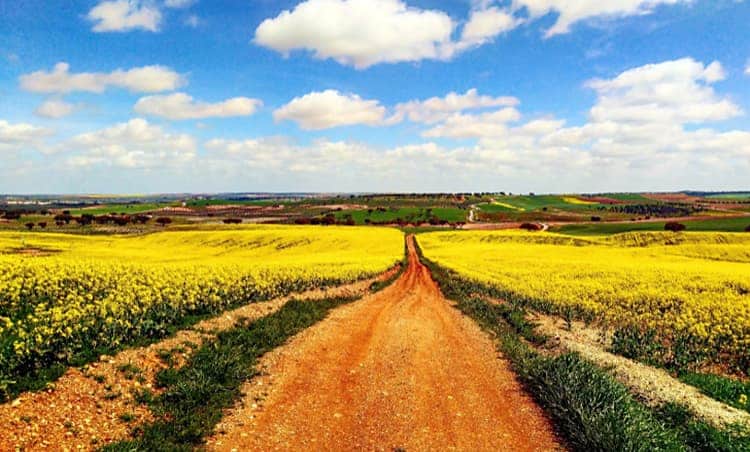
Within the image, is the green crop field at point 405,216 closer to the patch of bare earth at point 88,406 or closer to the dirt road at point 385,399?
the dirt road at point 385,399

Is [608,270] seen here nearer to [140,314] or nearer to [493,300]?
[493,300]

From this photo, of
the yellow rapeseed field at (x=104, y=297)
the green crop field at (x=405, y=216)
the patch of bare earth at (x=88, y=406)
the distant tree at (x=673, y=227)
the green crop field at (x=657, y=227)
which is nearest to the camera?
the patch of bare earth at (x=88, y=406)

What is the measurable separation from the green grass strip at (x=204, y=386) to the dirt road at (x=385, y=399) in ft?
1.31

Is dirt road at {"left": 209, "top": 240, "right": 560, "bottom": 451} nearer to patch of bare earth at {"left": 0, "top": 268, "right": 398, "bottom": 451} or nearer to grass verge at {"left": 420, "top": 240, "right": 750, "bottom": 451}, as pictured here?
grass verge at {"left": 420, "top": 240, "right": 750, "bottom": 451}

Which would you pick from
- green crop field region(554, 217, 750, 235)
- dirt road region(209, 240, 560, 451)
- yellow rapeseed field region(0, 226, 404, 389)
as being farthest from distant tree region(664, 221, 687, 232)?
dirt road region(209, 240, 560, 451)

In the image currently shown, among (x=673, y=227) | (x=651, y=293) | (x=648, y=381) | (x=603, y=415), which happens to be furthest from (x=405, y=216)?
(x=603, y=415)

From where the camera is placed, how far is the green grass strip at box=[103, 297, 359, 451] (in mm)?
8133

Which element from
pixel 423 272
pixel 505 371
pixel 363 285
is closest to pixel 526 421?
pixel 505 371

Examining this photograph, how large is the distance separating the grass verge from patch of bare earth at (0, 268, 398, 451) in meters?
8.86

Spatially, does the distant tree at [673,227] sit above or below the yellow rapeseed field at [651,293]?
above

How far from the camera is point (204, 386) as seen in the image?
10141 millimetres

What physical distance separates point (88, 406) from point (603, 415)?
411 inches

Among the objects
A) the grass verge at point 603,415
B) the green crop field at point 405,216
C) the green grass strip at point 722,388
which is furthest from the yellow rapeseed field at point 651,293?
the green crop field at point 405,216

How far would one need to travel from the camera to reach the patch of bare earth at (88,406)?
7496 millimetres
